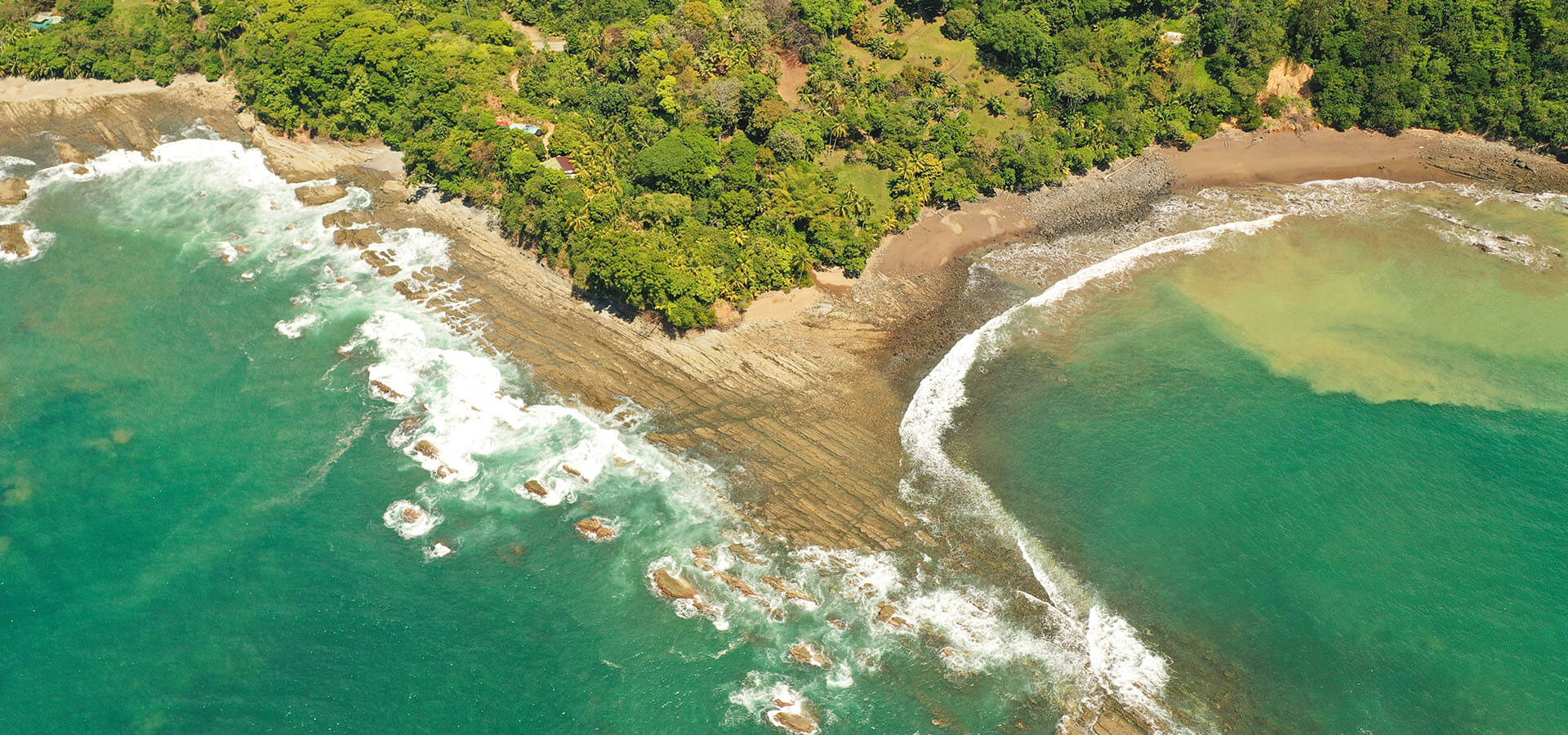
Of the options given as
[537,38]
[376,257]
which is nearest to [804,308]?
[376,257]

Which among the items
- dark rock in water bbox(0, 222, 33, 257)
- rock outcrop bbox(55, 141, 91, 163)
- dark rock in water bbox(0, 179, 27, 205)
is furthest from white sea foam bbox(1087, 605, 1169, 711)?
rock outcrop bbox(55, 141, 91, 163)

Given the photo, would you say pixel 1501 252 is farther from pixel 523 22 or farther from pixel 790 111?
pixel 523 22

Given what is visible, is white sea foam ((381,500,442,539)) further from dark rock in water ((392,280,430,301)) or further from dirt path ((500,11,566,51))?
dirt path ((500,11,566,51))

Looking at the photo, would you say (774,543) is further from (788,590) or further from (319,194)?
(319,194)

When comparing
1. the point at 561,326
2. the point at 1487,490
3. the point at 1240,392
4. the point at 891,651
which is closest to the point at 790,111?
the point at 561,326

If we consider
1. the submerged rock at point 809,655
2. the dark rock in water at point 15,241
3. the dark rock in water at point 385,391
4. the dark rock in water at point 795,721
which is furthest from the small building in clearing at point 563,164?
the dark rock in water at point 795,721

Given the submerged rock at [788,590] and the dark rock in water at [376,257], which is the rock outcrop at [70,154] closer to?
the dark rock in water at [376,257]

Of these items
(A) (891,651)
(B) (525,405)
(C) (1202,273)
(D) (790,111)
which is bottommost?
(A) (891,651)
